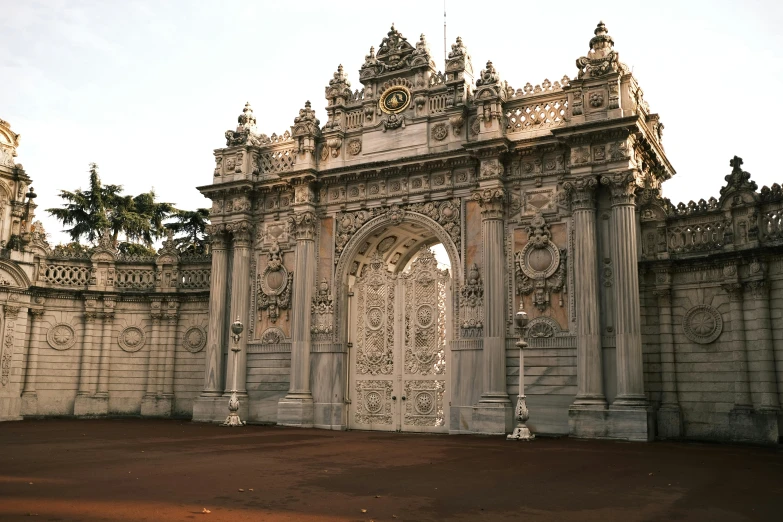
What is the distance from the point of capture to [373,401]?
2164 centimetres

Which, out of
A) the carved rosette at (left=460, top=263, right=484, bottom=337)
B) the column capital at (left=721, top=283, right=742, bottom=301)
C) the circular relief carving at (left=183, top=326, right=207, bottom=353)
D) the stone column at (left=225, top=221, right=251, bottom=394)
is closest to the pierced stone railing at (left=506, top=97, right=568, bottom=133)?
the carved rosette at (left=460, top=263, right=484, bottom=337)

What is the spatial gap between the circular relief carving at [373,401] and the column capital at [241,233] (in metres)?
6.69

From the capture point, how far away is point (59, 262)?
26.5m

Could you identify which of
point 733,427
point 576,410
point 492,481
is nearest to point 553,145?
point 576,410

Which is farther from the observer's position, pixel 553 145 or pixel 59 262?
pixel 59 262

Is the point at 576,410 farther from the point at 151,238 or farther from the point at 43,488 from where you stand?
the point at 151,238

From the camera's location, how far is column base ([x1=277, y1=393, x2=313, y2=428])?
21.6m

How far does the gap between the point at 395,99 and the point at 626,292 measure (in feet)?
31.2

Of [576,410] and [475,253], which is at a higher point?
[475,253]

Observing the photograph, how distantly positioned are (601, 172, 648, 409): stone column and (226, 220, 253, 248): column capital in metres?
11.7

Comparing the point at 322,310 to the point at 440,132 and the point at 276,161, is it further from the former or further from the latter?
the point at 440,132

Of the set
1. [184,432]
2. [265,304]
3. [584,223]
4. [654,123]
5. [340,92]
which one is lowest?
[184,432]

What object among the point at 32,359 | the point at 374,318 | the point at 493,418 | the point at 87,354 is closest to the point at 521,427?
the point at 493,418

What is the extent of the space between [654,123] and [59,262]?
69.6 ft
